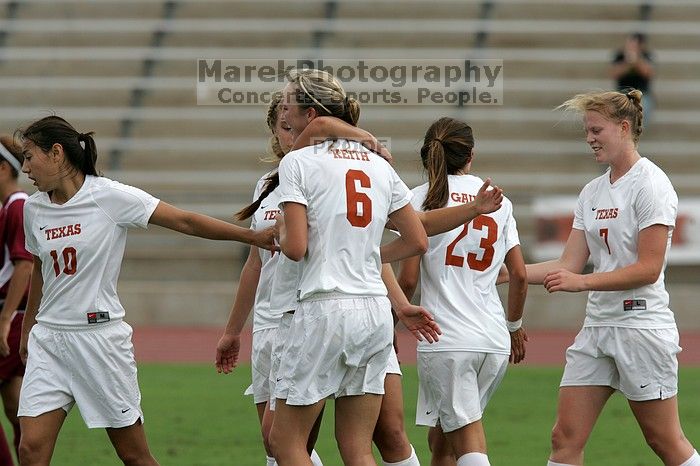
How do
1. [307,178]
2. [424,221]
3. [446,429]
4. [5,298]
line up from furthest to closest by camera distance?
[5,298] < [446,429] < [424,221] < [307,178]

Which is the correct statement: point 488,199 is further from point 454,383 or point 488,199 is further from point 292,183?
point 454,383

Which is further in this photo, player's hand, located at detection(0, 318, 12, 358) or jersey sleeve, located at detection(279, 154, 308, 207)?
player's hand, located at detection(0, 318, 12, 358)

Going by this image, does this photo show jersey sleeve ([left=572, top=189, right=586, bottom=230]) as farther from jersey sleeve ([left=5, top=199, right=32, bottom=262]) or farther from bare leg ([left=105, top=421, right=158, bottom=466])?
jersey sleeve ([left=5, top=199, right=32, bottom=262])

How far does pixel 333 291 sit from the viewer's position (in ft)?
17.3

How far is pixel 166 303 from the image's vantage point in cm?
1680

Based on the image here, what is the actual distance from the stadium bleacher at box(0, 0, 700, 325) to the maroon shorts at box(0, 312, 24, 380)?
38.0 feet

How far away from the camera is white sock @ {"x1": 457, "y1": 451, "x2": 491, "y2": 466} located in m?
6.16

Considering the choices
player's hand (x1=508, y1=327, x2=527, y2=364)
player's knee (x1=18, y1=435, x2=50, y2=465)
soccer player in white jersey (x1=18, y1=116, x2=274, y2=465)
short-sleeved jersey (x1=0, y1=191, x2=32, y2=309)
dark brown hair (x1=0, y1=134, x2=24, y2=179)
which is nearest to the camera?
player's knee (x1=18, y1=435, x2=50, y2=465)

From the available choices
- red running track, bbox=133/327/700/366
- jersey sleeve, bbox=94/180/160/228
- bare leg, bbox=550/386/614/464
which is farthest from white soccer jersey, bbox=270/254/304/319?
red running track, bbox=133/327/700/366

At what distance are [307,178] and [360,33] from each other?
18.3 meters

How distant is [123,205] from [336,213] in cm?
121

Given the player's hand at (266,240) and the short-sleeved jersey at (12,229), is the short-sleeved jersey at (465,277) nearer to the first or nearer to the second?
the player's hand at (266,240)

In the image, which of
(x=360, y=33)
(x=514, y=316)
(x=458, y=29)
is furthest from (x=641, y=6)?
(x=514, y=316)

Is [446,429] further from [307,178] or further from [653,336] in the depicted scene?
[307,178]
